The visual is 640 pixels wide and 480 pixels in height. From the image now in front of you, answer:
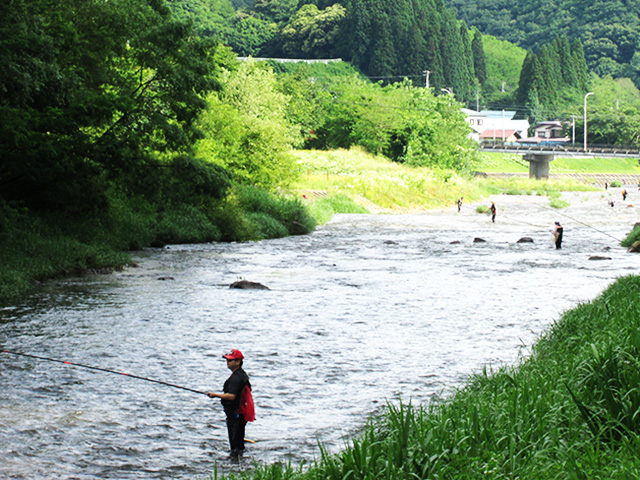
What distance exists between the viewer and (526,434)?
275 inches

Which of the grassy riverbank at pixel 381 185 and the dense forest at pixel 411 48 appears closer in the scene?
the grassy riverbank at pixel 381 185

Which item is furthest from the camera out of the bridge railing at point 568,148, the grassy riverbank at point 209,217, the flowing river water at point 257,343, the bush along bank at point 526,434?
the bridge railing at point 568,148

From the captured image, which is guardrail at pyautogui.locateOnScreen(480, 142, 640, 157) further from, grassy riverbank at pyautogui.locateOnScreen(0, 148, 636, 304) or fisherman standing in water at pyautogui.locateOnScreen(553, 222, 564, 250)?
fisherman standing in water at pyautogui.locateOnScreen(553, 222, 564, 250)

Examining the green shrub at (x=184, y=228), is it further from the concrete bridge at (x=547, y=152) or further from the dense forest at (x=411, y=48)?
the dense forest at (x=411, y=48)

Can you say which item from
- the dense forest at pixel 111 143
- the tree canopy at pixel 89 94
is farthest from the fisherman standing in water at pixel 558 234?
the tree canopy at pixel 89 94

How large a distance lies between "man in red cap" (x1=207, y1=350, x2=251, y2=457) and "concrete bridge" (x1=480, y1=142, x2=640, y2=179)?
97.6 meters

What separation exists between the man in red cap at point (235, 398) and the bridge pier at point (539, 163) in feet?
322

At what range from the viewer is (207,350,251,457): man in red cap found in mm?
8359

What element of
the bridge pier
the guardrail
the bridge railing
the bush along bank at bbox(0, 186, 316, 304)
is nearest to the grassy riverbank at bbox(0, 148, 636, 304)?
the bush along bank at bbox(0, 186, 316, 304)

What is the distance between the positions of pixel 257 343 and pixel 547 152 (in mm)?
94997

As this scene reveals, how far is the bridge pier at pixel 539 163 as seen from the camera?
102 meters

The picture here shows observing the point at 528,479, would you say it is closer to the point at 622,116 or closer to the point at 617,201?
the point at 617,201

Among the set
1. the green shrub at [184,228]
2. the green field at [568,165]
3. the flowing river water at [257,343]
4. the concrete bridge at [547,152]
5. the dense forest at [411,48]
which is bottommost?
the flowing river water at [257,343]

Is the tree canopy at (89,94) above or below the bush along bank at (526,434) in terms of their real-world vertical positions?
above
